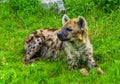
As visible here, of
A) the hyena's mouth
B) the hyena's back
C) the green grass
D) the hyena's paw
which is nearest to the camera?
the green grass

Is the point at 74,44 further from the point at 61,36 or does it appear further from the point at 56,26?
the point at 56,26

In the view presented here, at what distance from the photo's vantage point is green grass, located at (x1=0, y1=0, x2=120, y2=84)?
24.0 feet

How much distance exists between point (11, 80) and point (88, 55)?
5.09ft

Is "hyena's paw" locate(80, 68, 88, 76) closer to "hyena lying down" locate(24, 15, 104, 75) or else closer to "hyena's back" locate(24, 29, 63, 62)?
"hyena lying down" locate(24, 15, 104, 75)

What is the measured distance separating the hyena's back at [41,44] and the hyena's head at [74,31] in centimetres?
66

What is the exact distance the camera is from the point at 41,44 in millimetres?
8680

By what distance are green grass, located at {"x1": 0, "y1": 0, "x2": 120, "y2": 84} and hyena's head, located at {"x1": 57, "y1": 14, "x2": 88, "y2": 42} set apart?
0.53m

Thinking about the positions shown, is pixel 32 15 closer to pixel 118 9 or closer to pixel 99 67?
pixel 118 9

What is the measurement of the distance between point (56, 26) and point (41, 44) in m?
1.33

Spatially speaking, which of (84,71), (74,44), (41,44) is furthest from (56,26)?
(84,71)

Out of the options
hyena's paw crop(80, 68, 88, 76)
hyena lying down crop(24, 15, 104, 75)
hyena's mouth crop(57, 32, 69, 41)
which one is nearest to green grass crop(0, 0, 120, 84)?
hyena's paw crop(80, 68, 88, 76)

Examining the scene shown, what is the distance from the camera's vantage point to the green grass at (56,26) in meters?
7.33

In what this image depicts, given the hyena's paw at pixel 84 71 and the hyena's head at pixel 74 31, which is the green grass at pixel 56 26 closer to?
the hyena's paw at pixel 84 71

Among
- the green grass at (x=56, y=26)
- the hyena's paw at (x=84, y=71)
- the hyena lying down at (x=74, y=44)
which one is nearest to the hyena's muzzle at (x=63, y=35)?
the hyena lying down at (x=74, y=44)
